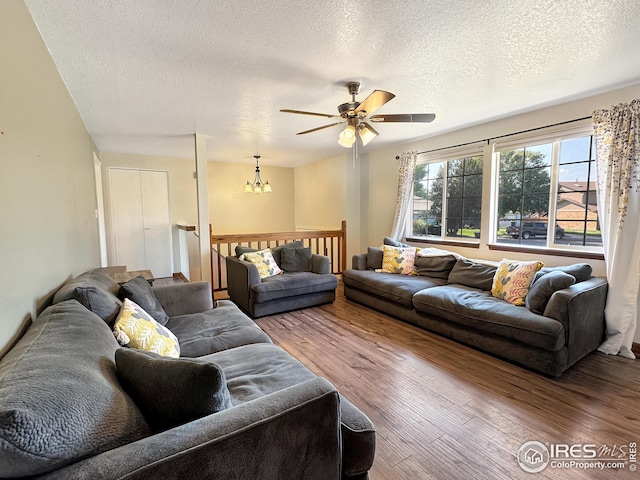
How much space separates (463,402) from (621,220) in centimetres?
207

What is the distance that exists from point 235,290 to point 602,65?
4.14 meters

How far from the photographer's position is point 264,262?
388 centimetres

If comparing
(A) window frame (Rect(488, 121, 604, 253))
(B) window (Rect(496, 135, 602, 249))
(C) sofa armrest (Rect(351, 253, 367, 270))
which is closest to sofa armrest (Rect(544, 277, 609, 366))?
(A) window frame (Rect(488, 121, 604, 253))

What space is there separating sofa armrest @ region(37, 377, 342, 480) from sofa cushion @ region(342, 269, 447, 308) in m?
2.39

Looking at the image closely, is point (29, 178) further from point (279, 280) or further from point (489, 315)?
point (489, 315)

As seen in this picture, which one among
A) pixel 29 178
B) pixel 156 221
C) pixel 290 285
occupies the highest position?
pixel 29 178

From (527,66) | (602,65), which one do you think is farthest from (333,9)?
(602,65)

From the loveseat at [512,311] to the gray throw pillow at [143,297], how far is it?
2.33 meters

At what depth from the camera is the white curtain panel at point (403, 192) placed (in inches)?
177

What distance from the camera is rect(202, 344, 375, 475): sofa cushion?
44.5 inches

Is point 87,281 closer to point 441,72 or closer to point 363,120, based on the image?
point 363,120

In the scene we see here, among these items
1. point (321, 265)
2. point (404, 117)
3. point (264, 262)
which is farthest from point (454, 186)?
point (264, 262)

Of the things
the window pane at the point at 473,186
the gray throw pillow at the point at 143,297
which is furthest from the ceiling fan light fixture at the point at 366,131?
the gray throw pillow at the point at 143,297

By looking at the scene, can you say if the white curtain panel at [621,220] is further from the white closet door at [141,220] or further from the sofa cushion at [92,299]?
the white closet door at [141,220]
